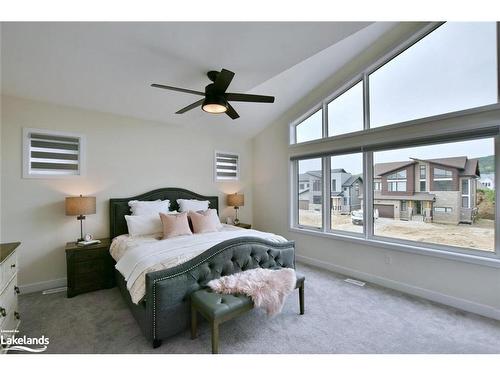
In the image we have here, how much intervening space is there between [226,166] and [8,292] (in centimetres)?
367

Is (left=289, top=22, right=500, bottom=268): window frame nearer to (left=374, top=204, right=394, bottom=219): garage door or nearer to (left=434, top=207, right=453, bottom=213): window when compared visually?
(left=374, top=204, right=394, bottom=219): garage door

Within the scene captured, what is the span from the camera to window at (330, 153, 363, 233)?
3549 millimetres

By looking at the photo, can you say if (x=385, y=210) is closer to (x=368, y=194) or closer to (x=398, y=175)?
A: (x=368, y=194)

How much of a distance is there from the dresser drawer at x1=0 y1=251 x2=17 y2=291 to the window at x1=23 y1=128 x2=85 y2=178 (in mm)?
1410

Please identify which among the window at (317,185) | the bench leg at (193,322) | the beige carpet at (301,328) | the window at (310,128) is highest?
the window at (310,128)

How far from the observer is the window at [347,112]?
3516mm

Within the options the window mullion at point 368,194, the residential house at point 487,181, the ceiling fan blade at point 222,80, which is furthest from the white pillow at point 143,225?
the residential house at point 487,181

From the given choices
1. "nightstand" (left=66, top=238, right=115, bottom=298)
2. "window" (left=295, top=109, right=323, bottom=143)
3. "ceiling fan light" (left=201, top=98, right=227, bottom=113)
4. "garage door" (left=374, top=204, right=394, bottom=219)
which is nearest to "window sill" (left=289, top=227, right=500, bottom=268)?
"garage door" (left=374, top=204, right=394, bottom=219)

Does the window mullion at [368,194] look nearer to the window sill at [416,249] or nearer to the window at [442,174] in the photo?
the window sill at [416,249]

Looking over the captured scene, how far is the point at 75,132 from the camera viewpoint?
3172 millimetres

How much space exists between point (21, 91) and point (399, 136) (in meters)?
4.91

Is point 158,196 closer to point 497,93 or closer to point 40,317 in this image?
point 40,317

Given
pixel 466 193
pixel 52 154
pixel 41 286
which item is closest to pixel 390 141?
pixel 466 193

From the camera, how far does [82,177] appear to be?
3221 mm
